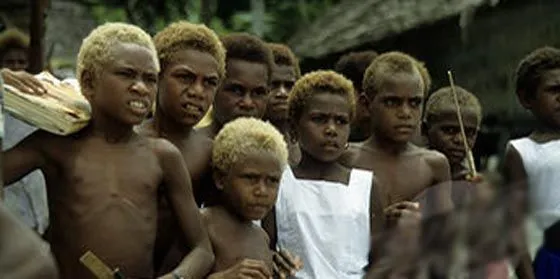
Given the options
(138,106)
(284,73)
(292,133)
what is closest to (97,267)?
(138,106)

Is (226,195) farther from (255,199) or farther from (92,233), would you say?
(92,233)

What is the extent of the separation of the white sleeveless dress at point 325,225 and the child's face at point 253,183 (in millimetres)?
388

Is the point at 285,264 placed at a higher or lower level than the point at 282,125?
lower

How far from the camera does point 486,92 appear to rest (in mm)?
13617

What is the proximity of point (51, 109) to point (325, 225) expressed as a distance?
153cm

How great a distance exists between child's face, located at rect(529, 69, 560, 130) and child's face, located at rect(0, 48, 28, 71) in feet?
10.5

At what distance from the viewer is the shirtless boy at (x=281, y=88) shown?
7.22 metres

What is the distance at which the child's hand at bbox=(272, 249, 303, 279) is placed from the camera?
235 inches

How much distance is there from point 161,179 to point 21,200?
0.99 meters

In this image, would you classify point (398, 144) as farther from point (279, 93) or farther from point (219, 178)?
point (219, 178)

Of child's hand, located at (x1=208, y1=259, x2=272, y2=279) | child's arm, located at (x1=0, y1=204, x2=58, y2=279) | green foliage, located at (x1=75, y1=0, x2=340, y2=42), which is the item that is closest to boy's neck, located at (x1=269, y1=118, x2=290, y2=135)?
child's hand, located at (x1=208, y1=259, x2=272, y2=279)

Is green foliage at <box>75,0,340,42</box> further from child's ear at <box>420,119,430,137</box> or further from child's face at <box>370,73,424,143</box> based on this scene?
child's face at <box>370,73,424,143</box>

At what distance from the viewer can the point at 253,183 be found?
5918 millimetres

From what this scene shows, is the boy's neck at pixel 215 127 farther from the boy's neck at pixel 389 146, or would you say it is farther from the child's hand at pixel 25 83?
the child's hand at pixel 25 83
